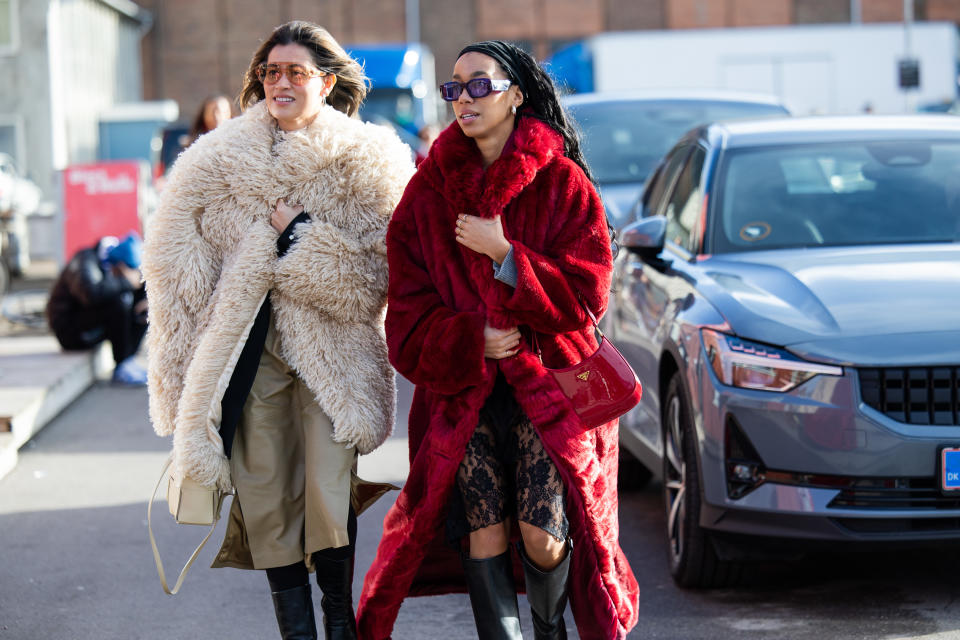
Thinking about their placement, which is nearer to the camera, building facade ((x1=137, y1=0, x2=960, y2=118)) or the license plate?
the license plate

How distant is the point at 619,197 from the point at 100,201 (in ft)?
24.8

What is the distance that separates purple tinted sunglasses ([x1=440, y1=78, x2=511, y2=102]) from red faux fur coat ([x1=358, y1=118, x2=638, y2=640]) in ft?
0.40

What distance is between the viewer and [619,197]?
9484mm

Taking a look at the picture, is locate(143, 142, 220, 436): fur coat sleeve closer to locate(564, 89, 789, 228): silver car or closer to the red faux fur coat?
the red faux fur coat

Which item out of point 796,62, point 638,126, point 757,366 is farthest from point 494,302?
point 796,62

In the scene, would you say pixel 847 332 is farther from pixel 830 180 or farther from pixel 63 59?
pixel 63 59

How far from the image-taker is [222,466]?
3.96 metres

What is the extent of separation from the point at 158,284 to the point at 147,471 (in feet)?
13.3

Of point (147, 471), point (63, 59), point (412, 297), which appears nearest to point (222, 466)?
point (412, 297)

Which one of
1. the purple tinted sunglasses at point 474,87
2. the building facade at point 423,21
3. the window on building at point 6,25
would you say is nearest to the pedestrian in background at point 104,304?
the purple tinted sunglasses at point 474,87

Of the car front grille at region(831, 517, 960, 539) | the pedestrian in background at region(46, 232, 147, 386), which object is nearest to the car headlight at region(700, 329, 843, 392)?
the car front grille at region(831, 517, 960, 539)

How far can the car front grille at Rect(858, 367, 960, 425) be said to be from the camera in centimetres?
448

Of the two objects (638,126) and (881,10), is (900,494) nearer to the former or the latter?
(638,126)

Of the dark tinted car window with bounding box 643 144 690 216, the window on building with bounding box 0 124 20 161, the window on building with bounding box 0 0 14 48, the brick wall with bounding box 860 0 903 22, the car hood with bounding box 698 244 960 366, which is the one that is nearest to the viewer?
the car hood with bounding box 698 244 960 366
